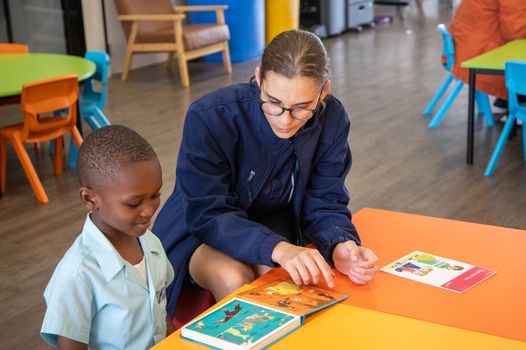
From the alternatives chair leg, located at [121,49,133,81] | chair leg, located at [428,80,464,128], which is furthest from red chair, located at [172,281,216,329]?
chair leg, located at [121,49,133,81]

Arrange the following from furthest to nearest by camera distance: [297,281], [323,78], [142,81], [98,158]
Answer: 1. [142,81]
2. [323,78]
3. [297,281]
4. [98,158]

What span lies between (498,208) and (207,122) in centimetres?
252

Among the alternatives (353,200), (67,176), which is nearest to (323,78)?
(353,200)

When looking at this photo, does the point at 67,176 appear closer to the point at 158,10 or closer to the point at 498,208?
the point at 498,208

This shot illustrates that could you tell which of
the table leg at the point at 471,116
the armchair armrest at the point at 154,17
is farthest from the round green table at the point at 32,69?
the table leg at the point at 471,116

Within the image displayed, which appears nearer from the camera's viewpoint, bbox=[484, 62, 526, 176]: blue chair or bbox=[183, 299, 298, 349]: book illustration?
bbox=[183, 299, 298, 349]: book illustration

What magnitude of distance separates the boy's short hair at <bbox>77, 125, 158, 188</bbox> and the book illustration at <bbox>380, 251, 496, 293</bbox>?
2.32 feet

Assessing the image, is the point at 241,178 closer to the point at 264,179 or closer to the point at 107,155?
the point at 264,179

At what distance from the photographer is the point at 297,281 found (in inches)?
78.3

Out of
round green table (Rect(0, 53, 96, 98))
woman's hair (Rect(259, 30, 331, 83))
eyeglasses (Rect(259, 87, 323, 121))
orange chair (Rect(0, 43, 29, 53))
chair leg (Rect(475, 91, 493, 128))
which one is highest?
woman's hair (Rect(259, 30, 331, 83))

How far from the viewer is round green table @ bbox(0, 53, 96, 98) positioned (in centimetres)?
466

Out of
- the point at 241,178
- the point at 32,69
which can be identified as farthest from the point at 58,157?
the point at 241,178

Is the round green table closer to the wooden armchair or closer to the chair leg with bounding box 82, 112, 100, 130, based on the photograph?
the chair leg with bounding box 82, 112, 100, 130

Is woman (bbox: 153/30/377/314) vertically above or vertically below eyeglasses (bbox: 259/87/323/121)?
below
